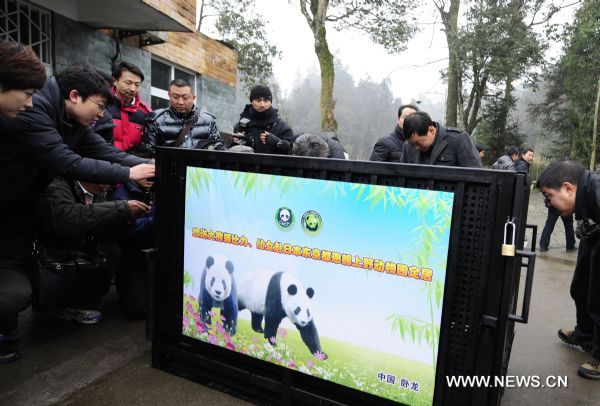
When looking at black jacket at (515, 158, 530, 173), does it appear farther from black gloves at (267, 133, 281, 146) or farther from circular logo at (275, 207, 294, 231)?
circular logo at (275, 207, 294, 231)

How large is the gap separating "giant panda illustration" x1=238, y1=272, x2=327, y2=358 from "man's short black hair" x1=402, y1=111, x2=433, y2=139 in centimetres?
182

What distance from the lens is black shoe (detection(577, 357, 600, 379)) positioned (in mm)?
2887

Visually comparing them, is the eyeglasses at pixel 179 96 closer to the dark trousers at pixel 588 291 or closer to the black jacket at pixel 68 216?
the black jacket at pixel 68 216

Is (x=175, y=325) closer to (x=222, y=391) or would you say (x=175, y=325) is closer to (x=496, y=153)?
(x=222, y=391)

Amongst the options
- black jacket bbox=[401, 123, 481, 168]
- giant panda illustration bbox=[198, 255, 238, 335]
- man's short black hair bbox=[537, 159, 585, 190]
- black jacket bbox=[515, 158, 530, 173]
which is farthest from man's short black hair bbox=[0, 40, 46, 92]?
black jacket bbox=[515, 158, 530, 173]

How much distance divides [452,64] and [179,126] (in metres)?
19.0

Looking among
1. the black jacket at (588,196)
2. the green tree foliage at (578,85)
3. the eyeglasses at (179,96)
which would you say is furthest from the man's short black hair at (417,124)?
the green tree foliage at (578,85)

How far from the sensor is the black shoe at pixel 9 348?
259 cm

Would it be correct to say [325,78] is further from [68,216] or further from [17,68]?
[17,68]

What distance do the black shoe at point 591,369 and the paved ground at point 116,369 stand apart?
48mm

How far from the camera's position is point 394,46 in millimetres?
16812

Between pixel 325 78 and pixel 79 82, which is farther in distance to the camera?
pixel 325 78

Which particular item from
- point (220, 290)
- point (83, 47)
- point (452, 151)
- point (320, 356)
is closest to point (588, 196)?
point (452, 151)

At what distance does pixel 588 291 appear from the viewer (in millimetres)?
3092
